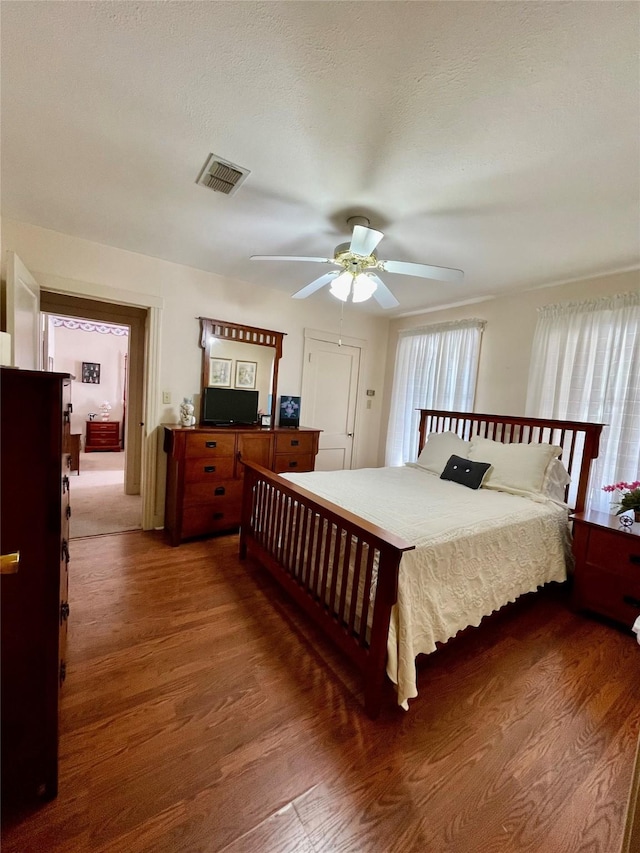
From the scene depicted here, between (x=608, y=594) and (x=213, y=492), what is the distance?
2930 mm

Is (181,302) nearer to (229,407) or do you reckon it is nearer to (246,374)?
(246,374)

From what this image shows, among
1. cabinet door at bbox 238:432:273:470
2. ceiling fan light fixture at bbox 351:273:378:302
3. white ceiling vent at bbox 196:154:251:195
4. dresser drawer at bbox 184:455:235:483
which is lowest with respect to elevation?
dresser drawer at bbox 184:455:235:483

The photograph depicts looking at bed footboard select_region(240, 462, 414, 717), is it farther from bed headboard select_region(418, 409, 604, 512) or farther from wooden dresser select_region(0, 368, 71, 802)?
bed headboard select_region(418, 409, 604, 512)

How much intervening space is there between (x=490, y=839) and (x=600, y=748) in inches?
26.1

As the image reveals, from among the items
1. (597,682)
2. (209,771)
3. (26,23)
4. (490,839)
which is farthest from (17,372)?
(597,682)

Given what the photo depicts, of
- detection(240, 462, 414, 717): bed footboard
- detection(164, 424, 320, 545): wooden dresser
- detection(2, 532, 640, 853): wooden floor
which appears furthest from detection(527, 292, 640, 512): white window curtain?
detection(164, 424, 320, 545): wooden dresser

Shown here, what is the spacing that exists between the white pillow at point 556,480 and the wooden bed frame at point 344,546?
0.32ft

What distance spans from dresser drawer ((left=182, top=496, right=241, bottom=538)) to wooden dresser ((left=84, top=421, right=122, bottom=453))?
16.0 feet

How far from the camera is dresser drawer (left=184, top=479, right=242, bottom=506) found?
296 cm

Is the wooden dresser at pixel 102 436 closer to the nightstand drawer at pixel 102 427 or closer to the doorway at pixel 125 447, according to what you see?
the nightstand drawer at pixel 102 427

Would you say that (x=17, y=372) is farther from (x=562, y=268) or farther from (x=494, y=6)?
(x=562, y=268)

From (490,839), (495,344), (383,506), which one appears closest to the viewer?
(490,839)

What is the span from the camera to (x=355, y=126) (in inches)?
55.1

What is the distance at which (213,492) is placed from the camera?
3.08m
